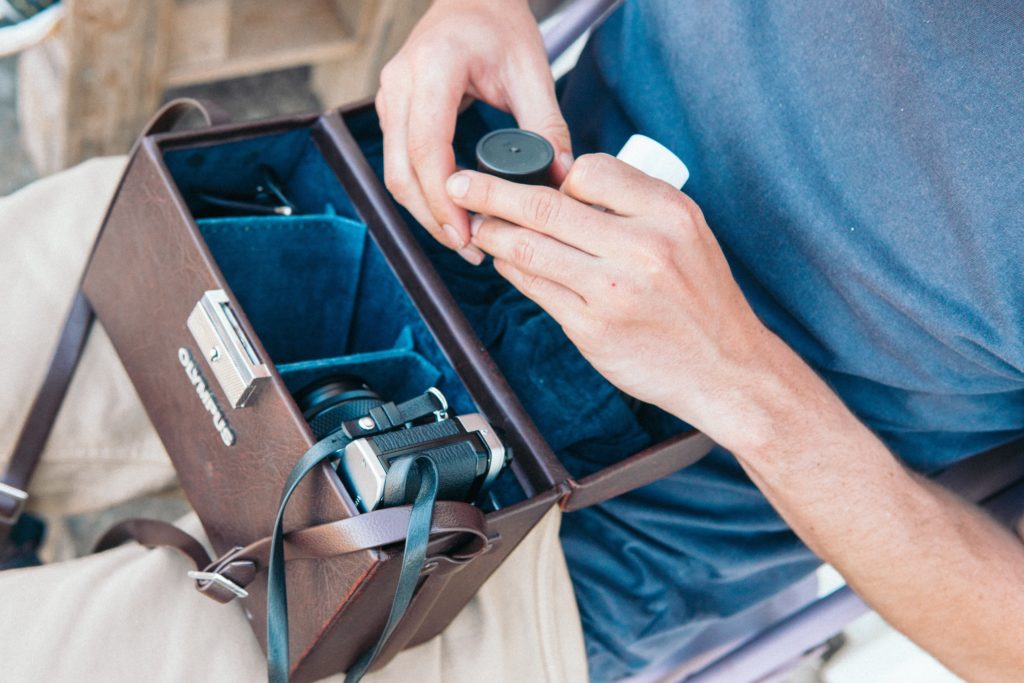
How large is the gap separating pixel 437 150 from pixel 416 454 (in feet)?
0.77

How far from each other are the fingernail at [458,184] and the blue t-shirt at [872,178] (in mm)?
223

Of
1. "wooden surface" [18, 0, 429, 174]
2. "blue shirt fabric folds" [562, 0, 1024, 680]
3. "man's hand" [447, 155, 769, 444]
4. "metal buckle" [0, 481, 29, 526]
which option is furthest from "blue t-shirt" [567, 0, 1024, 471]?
"wooden surface" [18, 0, 429, 174]

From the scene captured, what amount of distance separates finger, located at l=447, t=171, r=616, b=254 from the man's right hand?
58 millimetres

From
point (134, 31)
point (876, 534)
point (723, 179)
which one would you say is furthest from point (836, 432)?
point (134, 31)

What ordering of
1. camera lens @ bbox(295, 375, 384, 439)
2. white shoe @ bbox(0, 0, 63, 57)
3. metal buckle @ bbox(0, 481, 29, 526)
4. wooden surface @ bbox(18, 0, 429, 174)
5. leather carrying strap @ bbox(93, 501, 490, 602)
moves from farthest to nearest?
wooden surface @ bbox(18, 0, 429, 174)
white shoe @ bbox(0, 0, 63, 57)
metal buckle @ bbox(0, 481, 29, 526)
camera lens @ bbox(295, 375, 384, 439)
leather carrying strap @ bbox(93, 501, 490, 602)

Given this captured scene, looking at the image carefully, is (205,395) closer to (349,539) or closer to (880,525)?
(349,539)

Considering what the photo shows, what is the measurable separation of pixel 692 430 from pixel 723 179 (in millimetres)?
203

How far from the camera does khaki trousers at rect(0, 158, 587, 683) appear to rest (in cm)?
67

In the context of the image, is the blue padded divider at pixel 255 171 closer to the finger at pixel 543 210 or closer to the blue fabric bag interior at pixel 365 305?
the blue fabric bag interior at pixel 365 305

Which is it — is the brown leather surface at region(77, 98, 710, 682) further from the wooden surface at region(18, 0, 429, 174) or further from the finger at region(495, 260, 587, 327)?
the wooden surface at region(18, 0, 429, 174)

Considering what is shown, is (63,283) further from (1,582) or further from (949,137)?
(949,137)

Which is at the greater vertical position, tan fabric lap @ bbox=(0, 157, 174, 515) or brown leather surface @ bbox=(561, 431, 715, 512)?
tan fabric lap @ bbox=(0, 157, 174, 515)

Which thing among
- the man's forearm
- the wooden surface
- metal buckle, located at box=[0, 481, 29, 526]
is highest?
the wooden surface

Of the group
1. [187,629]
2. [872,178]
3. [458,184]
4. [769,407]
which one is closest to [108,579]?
[187,629]
